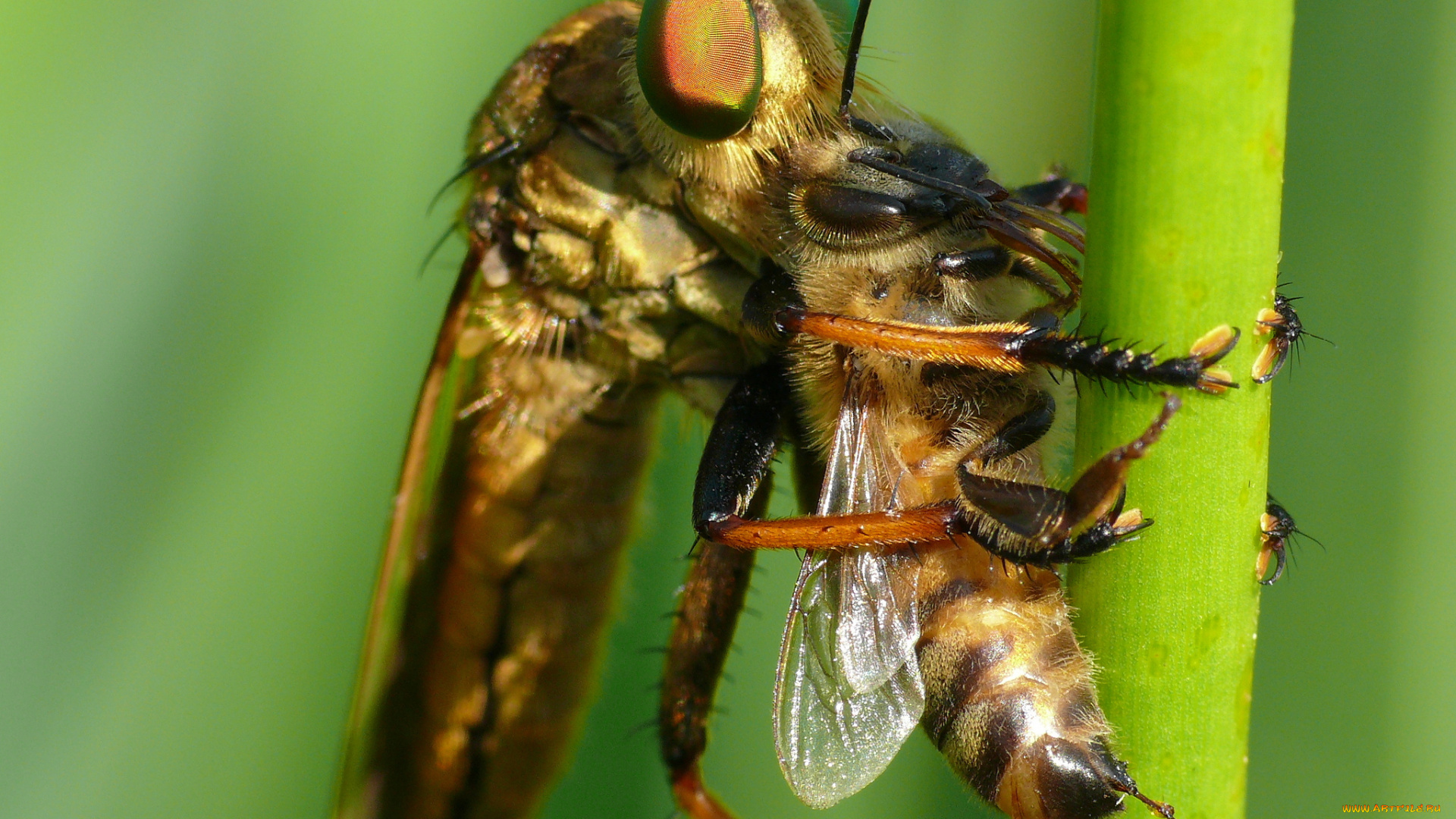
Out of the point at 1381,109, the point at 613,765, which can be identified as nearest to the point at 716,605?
the point at 613,765

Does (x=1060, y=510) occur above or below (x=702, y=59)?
below

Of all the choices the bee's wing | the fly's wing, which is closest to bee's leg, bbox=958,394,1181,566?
the fly's wing

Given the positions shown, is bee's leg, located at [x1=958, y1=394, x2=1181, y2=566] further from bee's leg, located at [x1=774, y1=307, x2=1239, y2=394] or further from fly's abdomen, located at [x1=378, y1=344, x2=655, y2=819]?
fly's abdomen, located at [x1=378, y1=344, x2=655, y2=819]

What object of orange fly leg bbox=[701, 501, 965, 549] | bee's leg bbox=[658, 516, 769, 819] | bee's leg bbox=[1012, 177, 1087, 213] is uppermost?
bee's leg bbox=[1012, 177, 1087, 213]

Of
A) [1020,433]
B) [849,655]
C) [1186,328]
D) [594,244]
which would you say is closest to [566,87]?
[594,244]

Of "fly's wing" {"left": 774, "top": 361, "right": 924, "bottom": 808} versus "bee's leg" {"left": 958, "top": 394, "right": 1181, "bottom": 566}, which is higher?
"bee's leg" {"left": 958, "top": 394, "right": 1181, "bottom": 566}

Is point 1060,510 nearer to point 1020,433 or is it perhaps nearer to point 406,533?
point 1020,433

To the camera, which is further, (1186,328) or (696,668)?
(696,668)

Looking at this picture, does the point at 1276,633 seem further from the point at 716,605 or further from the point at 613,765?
→ the point at 613,765
